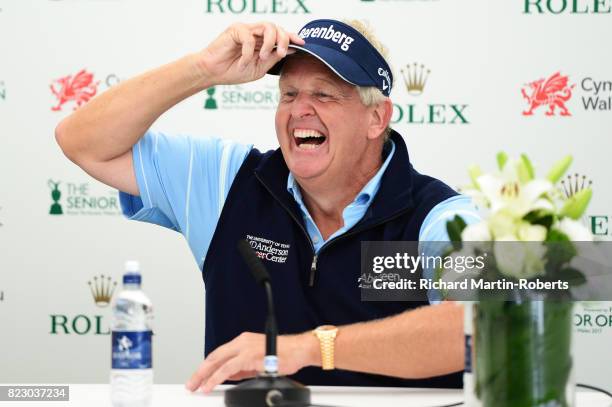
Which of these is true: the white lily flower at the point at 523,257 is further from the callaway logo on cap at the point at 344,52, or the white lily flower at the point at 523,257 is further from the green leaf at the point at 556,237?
the callaway logo on cap at the point at 344,52

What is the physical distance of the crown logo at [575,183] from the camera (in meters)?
3.07

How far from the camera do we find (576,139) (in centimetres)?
307

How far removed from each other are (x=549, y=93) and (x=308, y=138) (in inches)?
50.5

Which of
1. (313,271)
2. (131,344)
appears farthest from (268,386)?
(313,271)

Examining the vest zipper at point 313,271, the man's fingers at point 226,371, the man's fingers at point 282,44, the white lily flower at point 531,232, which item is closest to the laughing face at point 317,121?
the man's fingers at point 282,44

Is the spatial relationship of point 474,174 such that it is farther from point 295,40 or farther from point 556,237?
point 295,40

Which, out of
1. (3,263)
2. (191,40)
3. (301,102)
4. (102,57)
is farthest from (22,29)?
(301,102)

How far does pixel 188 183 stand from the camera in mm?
2139

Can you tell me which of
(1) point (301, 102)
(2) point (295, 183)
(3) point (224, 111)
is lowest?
(2) point (295, 183)

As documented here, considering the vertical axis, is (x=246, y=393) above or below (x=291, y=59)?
below

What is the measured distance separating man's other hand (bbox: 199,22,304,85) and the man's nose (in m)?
0.11

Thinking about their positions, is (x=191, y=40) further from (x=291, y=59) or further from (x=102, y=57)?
(x=291, y=59)

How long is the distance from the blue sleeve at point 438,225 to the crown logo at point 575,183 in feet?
4.15

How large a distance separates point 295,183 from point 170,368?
4.03ft
